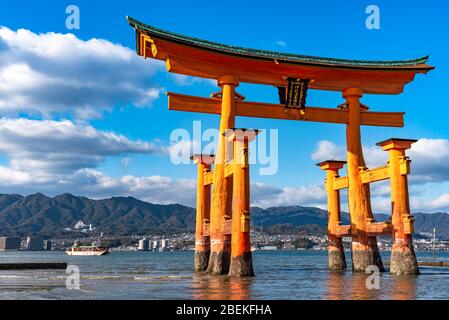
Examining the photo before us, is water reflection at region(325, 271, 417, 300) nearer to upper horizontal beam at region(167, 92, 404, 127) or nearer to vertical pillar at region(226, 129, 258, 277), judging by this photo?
vertical pillar at region(226, 129, 258, 277)

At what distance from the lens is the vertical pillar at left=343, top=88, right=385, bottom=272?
2908 cm

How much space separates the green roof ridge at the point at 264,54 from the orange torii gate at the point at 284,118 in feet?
0.19

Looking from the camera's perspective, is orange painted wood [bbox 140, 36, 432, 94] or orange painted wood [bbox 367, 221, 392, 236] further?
orange painted wood [bbox 367, 221, 392, 236]

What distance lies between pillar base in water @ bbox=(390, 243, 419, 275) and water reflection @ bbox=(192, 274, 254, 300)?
7.97 m

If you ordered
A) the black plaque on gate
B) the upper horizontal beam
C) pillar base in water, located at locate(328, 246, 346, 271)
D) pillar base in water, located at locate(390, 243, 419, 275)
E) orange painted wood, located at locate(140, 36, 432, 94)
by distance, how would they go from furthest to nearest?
pillar base in water, located at locate(328, 246, 346, 271)
the black plaque on gate
the upper horizontal beam
orange painted wood, located at locate(140, 36, 432, 94)
pillar base in water, located at locate(390, 243, 419, 275)

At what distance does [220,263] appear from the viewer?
88.9 feet

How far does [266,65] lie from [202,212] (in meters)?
10.4

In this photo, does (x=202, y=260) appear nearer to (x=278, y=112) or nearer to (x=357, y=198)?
(x=357, y=198)

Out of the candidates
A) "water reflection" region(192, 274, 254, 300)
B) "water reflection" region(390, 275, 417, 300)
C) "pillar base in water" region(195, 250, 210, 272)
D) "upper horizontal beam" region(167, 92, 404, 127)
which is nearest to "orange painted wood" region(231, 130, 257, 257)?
"water reflection" region(192, 274, 254, 300)

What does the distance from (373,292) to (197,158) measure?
1660 centimetres

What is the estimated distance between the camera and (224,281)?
78.2 ft
